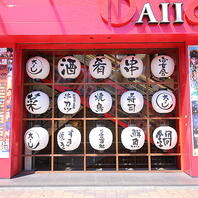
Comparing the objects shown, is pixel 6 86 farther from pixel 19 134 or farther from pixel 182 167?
pixel 182 167

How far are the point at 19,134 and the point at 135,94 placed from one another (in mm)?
4277

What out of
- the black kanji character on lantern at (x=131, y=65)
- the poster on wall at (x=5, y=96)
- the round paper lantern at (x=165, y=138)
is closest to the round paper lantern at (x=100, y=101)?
the black kanji character on lantern at (x=131, y=65)

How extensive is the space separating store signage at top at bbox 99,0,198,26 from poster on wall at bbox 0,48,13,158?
341 cm

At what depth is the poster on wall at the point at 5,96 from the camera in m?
6.02

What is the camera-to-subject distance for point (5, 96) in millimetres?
6141

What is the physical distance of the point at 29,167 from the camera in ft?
22.5

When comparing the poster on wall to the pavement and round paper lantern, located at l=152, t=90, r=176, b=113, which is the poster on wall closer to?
the pavement

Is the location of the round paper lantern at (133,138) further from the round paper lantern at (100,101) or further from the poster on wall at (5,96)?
the poster on wall at (5,96)

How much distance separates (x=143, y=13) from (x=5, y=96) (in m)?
5.13

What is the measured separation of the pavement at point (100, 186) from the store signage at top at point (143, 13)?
15.8 feet

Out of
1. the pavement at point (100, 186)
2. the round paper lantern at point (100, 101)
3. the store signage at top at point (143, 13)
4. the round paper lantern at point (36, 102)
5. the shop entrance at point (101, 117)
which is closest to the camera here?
→ the pavement at point (100, 186)

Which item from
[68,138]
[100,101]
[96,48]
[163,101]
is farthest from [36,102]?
[163,101]

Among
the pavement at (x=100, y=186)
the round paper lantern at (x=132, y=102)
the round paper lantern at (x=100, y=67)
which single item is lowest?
the pavement at (x=100, y=186)

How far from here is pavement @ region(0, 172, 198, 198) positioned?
16.5ft
